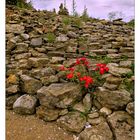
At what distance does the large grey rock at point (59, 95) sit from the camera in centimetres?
340

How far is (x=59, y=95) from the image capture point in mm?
3424

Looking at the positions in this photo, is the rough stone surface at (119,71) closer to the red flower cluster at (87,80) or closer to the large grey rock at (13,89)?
the red flower cluster at (87,80)

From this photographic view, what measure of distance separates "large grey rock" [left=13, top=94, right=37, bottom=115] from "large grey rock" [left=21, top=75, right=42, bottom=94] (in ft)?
0.49

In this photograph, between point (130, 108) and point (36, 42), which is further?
point (36, 42)

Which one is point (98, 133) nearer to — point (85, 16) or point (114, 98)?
point (114, 98)

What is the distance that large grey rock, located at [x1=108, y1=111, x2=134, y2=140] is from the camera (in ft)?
9.55

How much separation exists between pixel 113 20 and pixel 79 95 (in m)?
5.06

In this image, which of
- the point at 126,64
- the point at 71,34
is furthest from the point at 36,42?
the point at 126,64

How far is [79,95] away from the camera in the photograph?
3502 mm

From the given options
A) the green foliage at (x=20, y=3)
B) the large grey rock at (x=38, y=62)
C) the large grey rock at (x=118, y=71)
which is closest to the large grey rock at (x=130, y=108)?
the large grey rock at (x=118, y=71)

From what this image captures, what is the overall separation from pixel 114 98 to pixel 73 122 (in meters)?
0.57

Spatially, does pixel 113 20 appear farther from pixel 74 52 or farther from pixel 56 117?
pixel 56 117

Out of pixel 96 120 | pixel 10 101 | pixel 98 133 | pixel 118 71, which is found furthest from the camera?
pixel 10 101
